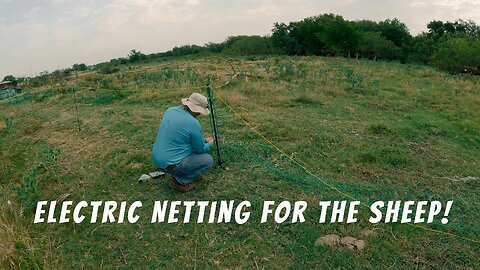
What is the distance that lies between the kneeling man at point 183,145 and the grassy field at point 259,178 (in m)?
0.24

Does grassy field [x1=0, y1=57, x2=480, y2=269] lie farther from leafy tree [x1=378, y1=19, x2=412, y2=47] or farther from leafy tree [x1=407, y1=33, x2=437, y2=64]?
leafy tree [x1=378, y1=19, x2=412, y2=47]

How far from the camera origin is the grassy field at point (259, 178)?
119 inches

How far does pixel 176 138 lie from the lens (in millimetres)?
3717

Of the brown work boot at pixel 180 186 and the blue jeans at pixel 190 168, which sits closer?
the blue jeans at pixel 190 168

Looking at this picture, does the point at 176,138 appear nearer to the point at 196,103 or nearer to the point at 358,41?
the point at 196,103

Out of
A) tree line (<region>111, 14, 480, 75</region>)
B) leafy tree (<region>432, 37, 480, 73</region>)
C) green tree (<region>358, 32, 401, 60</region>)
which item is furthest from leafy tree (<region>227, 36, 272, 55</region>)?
leafy tree (<region>432, 37, 480, 73</region>)

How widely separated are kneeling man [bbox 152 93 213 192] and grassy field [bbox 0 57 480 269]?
0.77 feet

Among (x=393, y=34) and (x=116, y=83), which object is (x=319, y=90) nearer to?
(x=116, y=83)

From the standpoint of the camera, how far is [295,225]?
3375 mm

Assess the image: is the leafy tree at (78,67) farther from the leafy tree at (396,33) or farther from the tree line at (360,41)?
the leafy tree at (396,33)

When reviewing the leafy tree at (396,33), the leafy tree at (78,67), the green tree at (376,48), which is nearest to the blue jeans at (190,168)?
the leafy tree at (78,67)

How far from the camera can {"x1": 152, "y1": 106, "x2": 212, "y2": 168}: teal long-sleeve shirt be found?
3.70 metres

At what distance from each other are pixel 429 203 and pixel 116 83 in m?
11.2

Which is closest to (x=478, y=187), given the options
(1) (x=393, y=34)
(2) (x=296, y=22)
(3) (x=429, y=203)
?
(3) (x=429, y=203)
